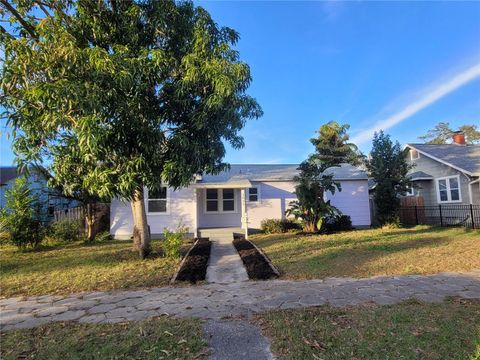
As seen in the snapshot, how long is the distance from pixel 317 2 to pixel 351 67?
138 inches

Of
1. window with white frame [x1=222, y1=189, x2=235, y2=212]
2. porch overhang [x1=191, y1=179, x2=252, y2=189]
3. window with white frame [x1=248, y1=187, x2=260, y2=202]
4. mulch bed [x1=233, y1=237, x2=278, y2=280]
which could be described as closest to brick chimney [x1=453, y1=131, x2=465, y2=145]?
window with white frame [x1=248, y1=187, x2=260, y2=202]

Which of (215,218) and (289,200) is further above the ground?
(289,200)

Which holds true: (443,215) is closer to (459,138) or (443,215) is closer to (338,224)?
(338,224)

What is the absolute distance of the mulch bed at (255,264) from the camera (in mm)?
7162

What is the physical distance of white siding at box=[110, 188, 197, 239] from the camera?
1455 centimetres

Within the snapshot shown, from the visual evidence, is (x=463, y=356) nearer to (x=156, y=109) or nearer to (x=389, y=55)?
(x=156, y=109)

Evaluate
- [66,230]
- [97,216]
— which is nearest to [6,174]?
[97,216]

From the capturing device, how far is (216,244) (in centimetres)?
1220

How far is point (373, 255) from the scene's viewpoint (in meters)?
8.91

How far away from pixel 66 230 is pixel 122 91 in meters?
9.57

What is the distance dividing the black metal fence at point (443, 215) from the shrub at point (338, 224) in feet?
16.2

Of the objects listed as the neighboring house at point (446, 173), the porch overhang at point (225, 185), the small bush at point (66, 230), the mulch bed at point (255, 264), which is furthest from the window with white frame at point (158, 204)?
the neighboring house at point (446, 173)

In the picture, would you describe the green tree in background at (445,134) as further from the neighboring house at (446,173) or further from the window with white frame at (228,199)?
the window with white frame at (228,199)

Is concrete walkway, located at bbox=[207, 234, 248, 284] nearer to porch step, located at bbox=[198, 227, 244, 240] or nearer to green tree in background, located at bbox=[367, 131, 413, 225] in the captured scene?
porch step, located at bbox=[198, 227, 244, 240]
